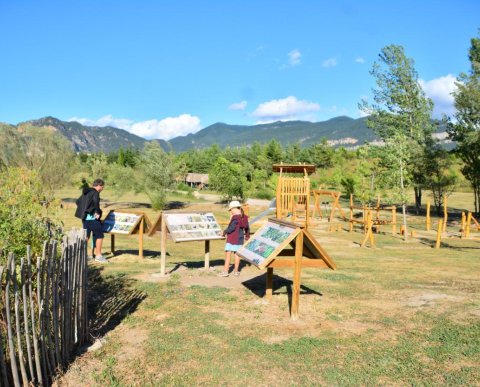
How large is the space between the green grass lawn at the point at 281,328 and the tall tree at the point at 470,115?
776 inches

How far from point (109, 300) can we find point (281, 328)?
335cm

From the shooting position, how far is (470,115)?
28.3 m

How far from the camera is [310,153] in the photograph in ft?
250

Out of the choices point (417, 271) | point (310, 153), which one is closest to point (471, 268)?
point (417, 271)

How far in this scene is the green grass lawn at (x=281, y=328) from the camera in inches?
211

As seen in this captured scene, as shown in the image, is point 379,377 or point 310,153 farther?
point 310,153

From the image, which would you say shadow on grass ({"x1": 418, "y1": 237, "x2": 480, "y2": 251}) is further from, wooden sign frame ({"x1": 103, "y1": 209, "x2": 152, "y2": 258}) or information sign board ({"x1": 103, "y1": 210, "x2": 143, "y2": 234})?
information sign board ({"x1": 103, "y1": 210, "x2": 143, "y2": 234})

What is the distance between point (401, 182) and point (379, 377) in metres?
16.7

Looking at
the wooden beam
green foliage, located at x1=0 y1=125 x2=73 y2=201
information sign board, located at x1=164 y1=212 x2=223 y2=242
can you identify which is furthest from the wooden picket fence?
green foliage, located at x1=0 y1=125 x2=73 y2=201

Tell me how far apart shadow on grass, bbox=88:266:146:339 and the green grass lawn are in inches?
0.9

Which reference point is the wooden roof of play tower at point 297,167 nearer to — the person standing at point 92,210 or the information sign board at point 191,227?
the information sign board at point 191,227

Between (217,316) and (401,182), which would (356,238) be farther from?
(217,316)

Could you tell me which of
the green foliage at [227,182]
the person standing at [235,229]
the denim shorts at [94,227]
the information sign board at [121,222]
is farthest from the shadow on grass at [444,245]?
the green foliage at [227,182]

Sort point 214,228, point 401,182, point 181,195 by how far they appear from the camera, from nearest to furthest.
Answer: point 214,228
point 401,182
point 181,195
